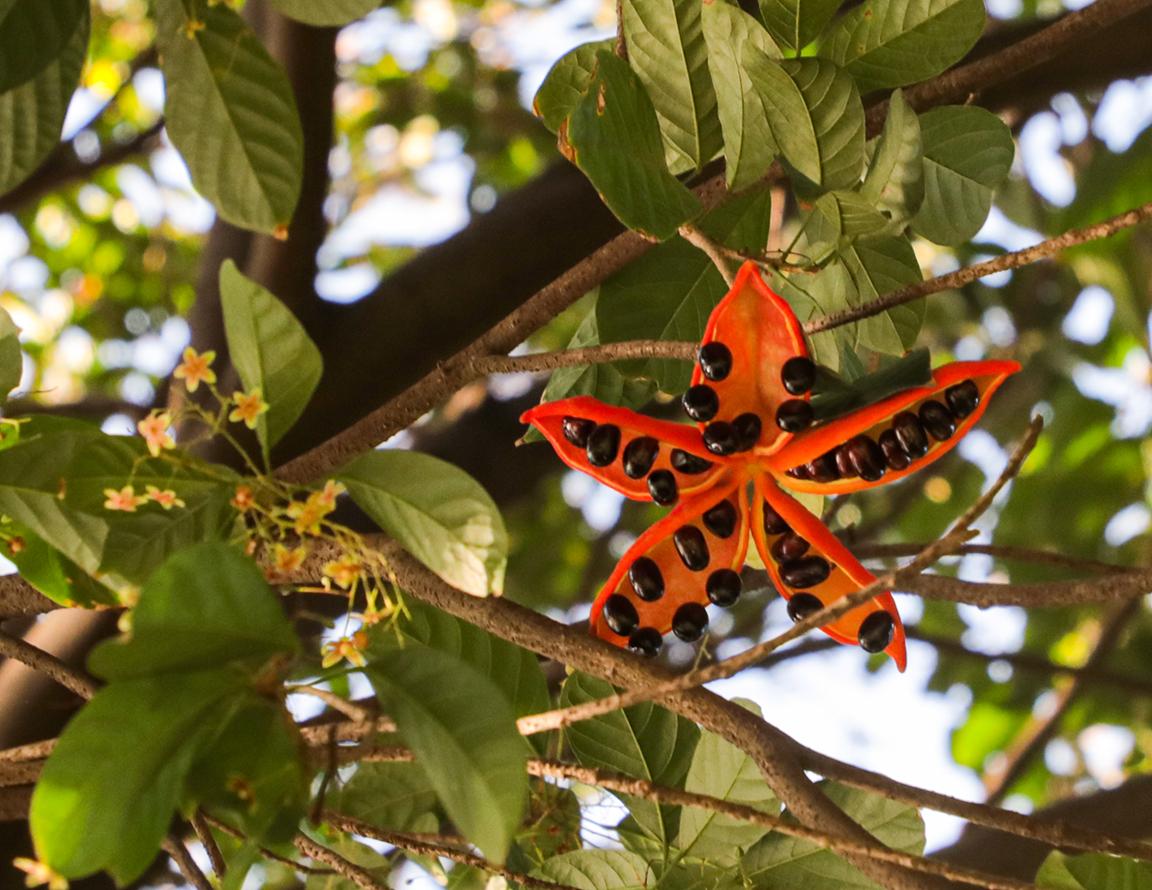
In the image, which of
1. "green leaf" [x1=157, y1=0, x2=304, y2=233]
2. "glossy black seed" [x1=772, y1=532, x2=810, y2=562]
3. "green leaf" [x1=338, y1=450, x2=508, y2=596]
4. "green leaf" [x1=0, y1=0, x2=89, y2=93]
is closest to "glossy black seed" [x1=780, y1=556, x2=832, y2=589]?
"glossy black seed" [x1=772, y1=532, x2=810, y2=562]

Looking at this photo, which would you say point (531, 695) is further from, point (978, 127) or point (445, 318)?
point (445, 318)

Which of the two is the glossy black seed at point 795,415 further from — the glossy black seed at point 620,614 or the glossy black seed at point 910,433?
the glossy black seed at point 620,614

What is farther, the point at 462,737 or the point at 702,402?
the point at 702,402

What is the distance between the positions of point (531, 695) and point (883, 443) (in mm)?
376

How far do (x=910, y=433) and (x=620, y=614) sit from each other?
0.78 ft

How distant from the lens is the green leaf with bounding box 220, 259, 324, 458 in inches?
27.9

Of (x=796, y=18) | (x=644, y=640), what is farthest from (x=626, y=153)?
(x=644, y=640)

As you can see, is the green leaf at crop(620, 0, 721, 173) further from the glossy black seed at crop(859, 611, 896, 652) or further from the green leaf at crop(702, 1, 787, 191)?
the glossy black seed at crop(859, 611, 896, 652)

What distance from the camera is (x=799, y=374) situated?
75cm

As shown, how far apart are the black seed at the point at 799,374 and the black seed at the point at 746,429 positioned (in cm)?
4

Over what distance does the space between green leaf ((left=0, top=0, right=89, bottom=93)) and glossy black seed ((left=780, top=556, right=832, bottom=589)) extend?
62cm

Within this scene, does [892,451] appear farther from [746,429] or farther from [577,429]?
[577,429]

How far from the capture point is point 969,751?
2.72 meters

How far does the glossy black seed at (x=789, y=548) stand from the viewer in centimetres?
85
